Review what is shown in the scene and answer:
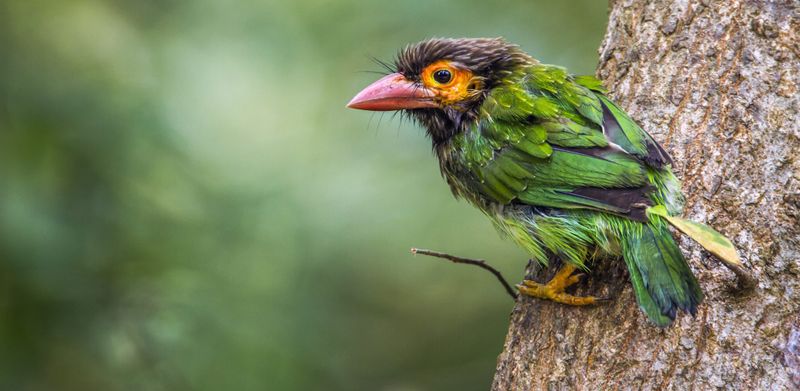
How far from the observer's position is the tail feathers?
2312 mm

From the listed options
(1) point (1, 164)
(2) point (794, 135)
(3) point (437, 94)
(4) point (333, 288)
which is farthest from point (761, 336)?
(1) point (1, 164)

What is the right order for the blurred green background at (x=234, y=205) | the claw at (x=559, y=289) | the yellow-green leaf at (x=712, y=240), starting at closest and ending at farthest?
the yellow-green leaf at (x=712, y=240), the claw at (x=559, y=289), the blurred green background at (x=234, y=205)

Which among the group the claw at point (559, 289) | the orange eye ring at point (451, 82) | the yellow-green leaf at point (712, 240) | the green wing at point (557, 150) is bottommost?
the yellow-green leaf at point (712, 240)

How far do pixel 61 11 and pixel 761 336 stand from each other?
343 cm

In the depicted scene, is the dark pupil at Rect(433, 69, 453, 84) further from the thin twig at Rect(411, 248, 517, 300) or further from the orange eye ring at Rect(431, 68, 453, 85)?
the thin twig at Rect(411, 248, 517, 300)

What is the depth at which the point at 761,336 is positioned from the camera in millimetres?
2340

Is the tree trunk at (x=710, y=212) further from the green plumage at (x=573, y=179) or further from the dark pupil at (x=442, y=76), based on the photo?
the dark pupil at (x=442, y=76)

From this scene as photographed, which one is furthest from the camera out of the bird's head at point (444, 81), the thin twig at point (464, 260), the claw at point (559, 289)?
the bird's head at point (444, 81)

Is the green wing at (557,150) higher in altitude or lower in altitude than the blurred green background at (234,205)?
lower

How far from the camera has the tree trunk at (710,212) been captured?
235 cm

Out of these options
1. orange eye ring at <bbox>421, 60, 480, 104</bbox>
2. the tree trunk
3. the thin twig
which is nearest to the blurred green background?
orange eye ring at <bbox>421, 60, 480, 104</bbox>

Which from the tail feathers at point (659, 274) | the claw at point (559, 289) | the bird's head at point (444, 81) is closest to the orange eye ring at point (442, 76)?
the bird's head at point (444, 81)

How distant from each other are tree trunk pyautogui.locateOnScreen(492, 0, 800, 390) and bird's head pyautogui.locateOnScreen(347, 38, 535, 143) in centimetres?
48

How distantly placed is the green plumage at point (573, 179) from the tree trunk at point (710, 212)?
11 centimetres
